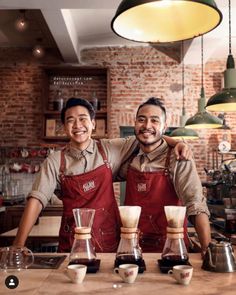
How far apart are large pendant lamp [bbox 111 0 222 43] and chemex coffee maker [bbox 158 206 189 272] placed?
816 millimetres

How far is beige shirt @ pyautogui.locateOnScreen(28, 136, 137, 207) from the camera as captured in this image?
2.54 meters

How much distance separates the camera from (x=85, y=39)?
22.6 feet

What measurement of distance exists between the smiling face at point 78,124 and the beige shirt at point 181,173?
34 centimetres

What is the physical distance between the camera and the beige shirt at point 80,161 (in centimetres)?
254

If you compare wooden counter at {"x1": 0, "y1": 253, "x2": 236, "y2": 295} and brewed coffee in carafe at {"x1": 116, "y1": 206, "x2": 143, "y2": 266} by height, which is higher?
brewed coffee in carafe at {"x1": 116, "y1": 206, "x2": 143, "y2": 266}

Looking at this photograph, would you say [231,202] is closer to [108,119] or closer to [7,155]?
[108,119]

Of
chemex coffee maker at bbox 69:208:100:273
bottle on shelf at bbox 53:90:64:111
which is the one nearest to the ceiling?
bottle on shelf at bbox 53:90:64:111

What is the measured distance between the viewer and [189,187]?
7.63 ft

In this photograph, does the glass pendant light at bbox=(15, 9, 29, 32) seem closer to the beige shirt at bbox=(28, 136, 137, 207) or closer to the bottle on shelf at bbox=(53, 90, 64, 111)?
the bottle on shelf at bbox=(53, 90, 64, 111)

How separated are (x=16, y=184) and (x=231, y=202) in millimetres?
4275

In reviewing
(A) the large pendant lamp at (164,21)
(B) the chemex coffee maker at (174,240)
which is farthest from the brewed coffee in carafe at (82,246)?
(A) the large pendant lamp at (164,21)

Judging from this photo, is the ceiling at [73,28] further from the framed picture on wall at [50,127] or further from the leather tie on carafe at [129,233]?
the leather tie on carafe at [129,233]

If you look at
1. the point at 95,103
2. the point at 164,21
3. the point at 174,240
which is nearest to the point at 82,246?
the point at 174,240

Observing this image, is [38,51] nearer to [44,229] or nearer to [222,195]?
[44,229]
